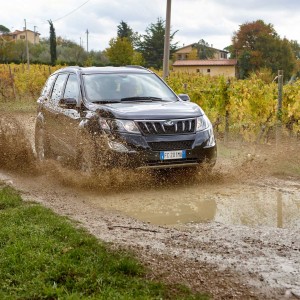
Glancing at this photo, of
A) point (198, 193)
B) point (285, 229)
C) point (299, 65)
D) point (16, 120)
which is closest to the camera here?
point (285, 229)

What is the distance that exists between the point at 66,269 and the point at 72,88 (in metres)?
5.29

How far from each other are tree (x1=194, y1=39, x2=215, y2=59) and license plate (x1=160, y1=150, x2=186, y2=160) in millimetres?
118802

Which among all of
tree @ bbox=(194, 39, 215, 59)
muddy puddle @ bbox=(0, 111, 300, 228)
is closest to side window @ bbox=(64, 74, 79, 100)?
muddy puddle @ bbox=(0, 111, 300, 228)

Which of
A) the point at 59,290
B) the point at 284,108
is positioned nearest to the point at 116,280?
the point at 59,290

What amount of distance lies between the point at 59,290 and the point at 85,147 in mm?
4291

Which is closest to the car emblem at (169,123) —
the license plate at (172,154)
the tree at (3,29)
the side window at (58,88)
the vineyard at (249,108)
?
the license plate at (172,154)

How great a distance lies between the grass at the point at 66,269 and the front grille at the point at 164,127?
8.27 ft

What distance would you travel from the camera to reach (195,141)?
26.1 feet

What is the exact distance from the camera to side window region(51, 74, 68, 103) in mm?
9625

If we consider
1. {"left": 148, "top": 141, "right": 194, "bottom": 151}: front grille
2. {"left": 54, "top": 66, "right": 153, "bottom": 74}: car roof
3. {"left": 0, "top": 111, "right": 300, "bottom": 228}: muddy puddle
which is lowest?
{"left": 0, "top": 111, "right": 300, "bottom": 228}: muddy puddle

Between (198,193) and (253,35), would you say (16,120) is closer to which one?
(198,193)

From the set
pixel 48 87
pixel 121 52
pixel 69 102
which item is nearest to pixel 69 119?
pixel 69 102

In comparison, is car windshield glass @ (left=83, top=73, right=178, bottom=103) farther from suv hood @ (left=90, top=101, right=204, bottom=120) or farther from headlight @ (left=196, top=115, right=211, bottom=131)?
headlight @ (left=196, top=115, right=211, bottom=131)

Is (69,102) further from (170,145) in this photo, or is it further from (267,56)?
(267,56)
